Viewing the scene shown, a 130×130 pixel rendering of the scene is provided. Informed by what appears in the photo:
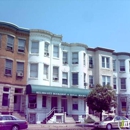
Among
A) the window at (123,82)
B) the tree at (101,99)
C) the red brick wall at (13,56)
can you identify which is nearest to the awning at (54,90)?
the red brick wall at (13,56)

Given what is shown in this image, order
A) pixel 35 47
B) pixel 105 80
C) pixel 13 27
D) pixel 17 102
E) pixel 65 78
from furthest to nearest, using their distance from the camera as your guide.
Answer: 1. pixel 105 80
2. pixel 65 78
3. pixel 35 47
4. pixel 17 102
5. pixel 13 27

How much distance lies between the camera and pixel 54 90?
98.8ft

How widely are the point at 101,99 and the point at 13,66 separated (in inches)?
464

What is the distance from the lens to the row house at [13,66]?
91.2 feet

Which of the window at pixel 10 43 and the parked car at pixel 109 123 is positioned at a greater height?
the window at pixel 10 43

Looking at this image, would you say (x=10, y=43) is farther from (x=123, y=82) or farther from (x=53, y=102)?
(x=123, y=82)

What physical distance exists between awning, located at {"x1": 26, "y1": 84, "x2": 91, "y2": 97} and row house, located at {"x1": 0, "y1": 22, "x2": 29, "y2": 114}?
5.32 feet

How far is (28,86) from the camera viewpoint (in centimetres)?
2903

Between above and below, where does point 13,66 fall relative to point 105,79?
above

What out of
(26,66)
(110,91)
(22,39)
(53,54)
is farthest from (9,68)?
(110,91)

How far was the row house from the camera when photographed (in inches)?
1094

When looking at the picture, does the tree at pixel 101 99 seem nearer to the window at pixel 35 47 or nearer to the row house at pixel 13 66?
the row house at pixel 13 66

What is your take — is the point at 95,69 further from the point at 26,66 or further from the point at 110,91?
the point at 26,66

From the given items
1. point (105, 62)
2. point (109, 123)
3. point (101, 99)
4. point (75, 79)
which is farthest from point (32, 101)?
point (105, 62)
